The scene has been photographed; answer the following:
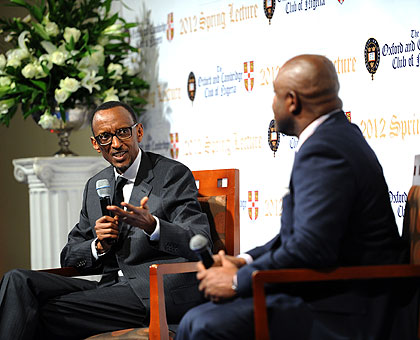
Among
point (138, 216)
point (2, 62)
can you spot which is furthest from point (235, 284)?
point (2, 62)

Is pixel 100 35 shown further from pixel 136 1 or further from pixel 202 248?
pixel 202 248

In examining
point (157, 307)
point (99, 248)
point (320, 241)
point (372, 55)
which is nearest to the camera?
point (320, 241)

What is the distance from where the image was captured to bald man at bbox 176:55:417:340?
2.02 meters

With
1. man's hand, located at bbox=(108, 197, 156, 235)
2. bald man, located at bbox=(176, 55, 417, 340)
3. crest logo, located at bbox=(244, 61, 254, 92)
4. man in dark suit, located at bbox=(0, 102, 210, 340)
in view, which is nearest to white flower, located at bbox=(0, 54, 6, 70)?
man in dark suit, located at bbox=(0, 102, 210, 340)

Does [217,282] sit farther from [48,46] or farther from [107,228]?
[48,46]

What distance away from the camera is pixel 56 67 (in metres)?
4.37

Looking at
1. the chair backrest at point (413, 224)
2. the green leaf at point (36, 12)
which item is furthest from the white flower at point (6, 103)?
the chair backrest at point (413, 224)

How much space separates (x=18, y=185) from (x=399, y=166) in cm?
339

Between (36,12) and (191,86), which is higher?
(36,12)

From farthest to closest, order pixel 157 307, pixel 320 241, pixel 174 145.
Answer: pixel 174 145 → pixel 157 307 → pixel 320 241

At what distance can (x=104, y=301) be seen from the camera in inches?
117

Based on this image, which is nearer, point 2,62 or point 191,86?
point 2,62

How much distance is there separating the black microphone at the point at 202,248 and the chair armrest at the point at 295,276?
6.8 inches

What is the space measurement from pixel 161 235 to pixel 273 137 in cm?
139
